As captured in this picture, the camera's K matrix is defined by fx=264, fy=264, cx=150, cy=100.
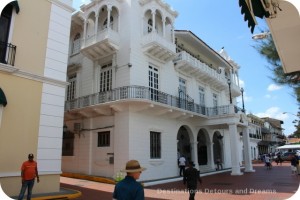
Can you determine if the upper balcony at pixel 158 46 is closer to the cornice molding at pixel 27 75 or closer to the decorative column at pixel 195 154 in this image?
the decorative column at pixel 195 154

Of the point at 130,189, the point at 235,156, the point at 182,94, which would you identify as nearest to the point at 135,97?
the point at 182,94

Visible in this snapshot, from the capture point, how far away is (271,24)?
11.7 feet

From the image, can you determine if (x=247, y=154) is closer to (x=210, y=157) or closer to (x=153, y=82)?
(x=210, y=157)

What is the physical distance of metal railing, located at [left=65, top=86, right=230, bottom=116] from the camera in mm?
15398

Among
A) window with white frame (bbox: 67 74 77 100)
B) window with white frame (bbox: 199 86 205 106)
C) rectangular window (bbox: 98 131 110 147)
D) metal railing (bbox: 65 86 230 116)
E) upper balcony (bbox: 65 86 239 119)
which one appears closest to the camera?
upper balcony (bbox: 65 86 239 119)

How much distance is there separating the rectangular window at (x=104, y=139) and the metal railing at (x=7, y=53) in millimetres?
8634

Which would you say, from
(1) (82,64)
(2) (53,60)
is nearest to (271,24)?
(2) (53,60)

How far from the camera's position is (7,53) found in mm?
8562

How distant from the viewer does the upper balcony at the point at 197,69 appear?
65.0 feet

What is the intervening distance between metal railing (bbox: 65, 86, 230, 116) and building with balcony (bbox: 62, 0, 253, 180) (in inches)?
2.3

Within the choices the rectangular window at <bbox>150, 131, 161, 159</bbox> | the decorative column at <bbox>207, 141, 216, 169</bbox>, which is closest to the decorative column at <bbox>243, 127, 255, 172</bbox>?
the decorative column at <bbox>207, 141, 216, 169</bbox>

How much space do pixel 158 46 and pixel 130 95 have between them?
4.07 metres

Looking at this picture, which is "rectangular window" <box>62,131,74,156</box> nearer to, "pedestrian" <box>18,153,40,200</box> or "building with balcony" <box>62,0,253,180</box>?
"building with balcony" <box>62,0,253,180</box>

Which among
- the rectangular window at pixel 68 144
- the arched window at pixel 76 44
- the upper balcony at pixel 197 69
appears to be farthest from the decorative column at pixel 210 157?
the arched window at pixel 76 44
